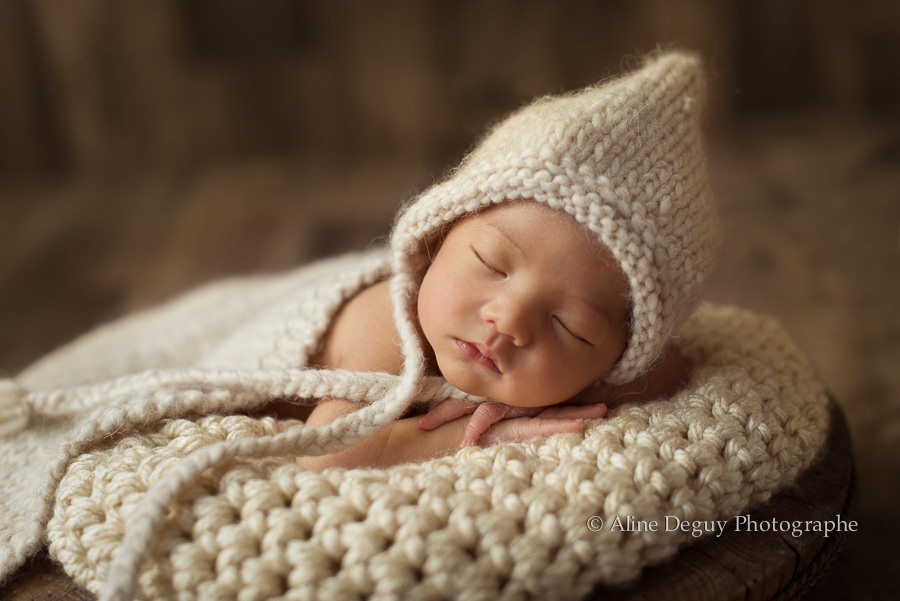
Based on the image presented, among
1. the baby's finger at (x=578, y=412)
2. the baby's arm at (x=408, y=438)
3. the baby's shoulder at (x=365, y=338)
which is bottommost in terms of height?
the baby's arm at (x=408, y=438)

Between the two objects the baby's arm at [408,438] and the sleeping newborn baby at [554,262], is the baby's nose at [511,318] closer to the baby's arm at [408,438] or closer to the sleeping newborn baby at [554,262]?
the sleeping newborn baby at [554,262]

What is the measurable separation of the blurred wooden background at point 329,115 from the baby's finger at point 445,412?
4.85 ft

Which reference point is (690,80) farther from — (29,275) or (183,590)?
(29,275)

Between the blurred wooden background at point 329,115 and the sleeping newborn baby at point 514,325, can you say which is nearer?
the sleeping newborn baby at point 514,325

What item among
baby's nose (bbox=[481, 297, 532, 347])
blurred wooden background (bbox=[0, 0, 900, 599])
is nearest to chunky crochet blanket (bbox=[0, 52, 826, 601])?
baby's nose (bbox=[481, 297, 532, 347])

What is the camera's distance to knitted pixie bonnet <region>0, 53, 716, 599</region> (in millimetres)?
971

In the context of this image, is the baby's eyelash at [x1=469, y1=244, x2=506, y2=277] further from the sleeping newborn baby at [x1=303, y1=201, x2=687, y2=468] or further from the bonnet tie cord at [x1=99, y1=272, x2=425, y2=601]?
the bonnet tie cord at [x1=99, y1=272, x2=425, y2=601]

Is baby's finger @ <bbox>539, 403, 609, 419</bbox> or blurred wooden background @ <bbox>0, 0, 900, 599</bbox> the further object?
blurred wooden background @ <bbox>0, 0, 900, 599</bbox>

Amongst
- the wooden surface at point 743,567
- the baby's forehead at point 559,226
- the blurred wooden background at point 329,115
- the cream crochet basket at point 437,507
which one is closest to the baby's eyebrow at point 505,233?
the baby's forehead at point 559,226

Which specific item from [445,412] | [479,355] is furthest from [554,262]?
[445,412]

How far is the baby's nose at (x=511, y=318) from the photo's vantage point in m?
0.96

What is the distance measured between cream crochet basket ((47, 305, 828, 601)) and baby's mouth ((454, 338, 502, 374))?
0.11m

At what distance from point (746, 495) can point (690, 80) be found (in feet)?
1.89

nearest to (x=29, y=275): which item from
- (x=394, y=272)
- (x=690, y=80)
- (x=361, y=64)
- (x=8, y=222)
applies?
(x=8, y=222)
